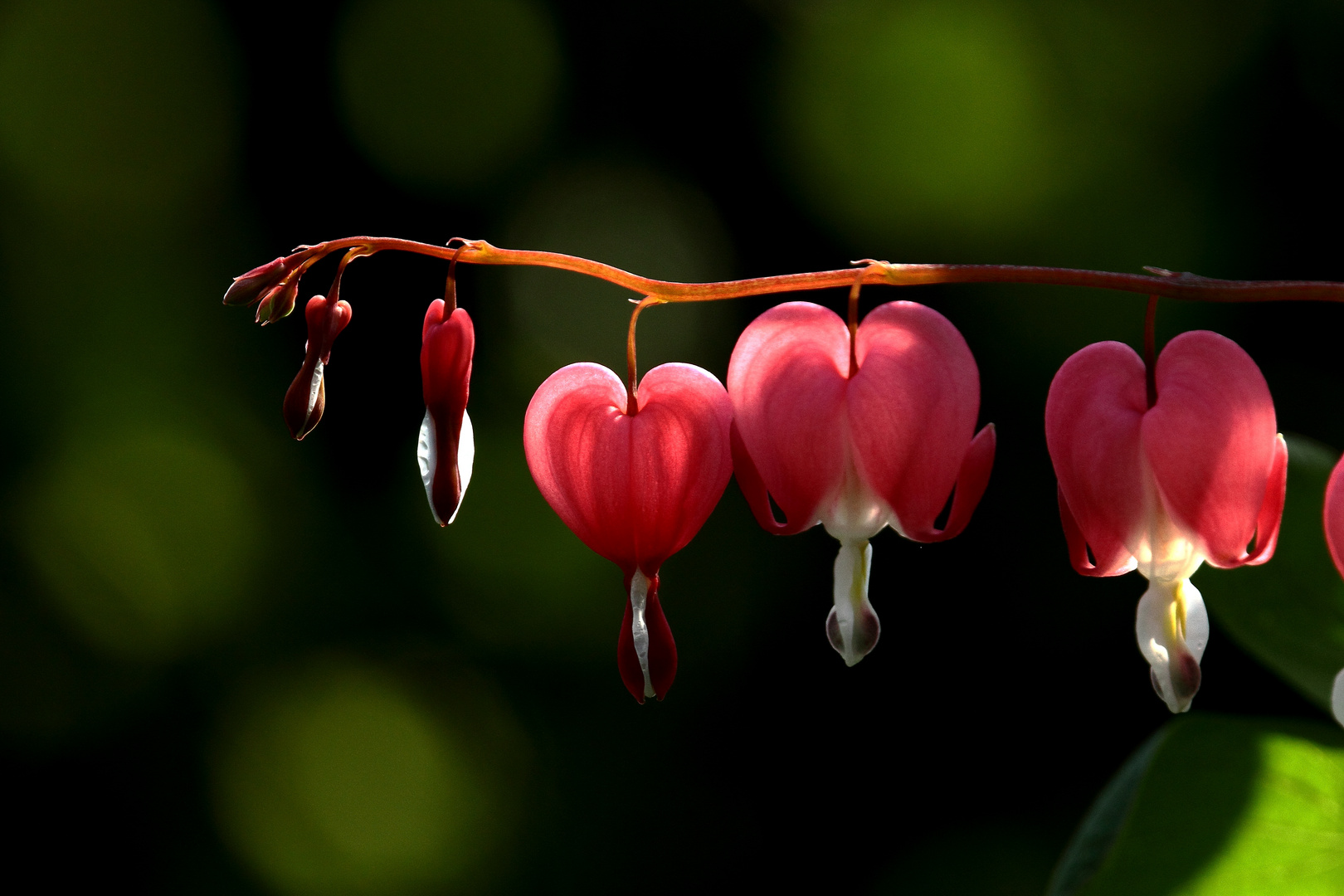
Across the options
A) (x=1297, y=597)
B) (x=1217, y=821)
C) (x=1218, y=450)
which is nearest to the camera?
(x=1218, y=450)

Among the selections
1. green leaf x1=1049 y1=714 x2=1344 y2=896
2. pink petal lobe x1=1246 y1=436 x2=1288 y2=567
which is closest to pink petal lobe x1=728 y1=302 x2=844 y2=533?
pink petal lobe x1=1246 y1=436 x2=1288 y2=567

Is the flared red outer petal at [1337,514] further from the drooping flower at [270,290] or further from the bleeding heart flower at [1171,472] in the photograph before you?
the drooping flower at [270,290]

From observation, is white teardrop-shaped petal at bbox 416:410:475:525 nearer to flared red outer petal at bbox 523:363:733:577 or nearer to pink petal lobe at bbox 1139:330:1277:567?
flared red outer petal at bbox 523:363:733:577

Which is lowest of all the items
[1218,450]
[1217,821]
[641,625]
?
[1217,821]

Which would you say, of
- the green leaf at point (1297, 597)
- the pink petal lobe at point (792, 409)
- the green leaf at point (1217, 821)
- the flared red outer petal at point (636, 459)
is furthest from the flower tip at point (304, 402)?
the green leaf at point (1297, 597)

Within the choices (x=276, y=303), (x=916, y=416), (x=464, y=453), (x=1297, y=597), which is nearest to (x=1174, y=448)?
(x=916, y=416)

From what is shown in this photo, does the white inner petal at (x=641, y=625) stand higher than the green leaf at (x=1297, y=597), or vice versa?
the white inner petal at (x=641, y=625)

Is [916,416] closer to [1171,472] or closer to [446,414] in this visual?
[1171,472]

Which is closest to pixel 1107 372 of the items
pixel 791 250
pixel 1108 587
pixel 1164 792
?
pixel 1164 792
